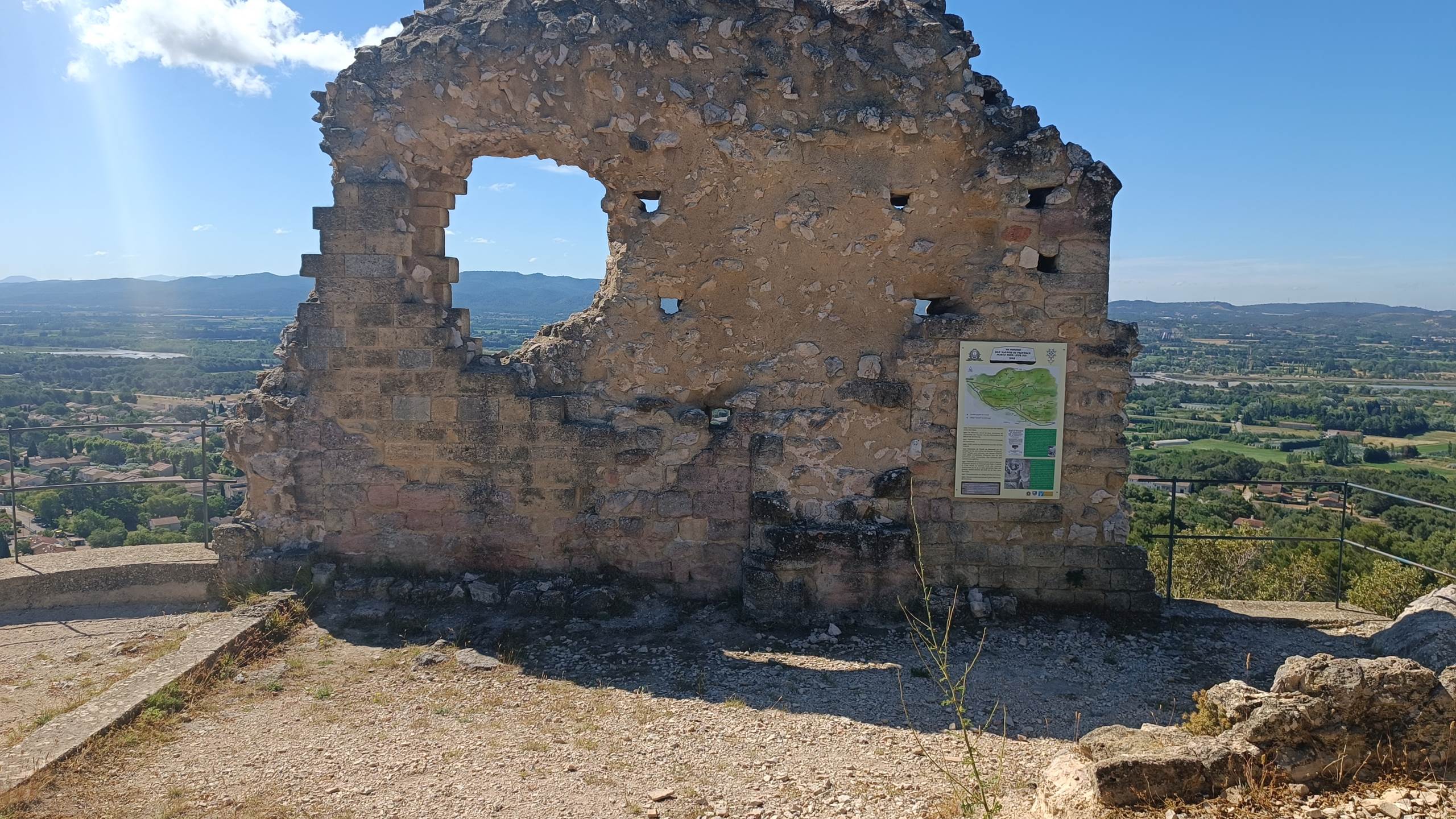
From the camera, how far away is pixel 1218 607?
6.83 metres

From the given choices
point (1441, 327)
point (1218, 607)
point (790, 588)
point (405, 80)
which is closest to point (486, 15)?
point (405, 80)

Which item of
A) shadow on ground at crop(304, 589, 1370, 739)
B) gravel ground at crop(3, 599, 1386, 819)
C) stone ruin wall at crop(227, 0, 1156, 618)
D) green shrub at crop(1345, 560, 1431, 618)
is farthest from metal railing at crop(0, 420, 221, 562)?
green shrub at crop(1345, 560, 1431, 618)

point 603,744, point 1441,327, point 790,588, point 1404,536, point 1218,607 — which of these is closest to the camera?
point 603,744

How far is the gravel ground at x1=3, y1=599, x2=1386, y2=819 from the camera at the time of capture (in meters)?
3.87

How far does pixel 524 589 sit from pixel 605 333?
6.76ft

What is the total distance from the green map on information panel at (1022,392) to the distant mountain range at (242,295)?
1943 centimetres

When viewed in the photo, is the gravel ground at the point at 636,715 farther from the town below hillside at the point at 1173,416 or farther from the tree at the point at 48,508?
the tree at the point at 48,508

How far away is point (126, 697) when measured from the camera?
4.68m

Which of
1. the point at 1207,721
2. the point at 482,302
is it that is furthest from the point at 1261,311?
the point at 1207,721

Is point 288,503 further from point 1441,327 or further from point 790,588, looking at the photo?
point 1441,327

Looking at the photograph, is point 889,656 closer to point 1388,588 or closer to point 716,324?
point 716,324

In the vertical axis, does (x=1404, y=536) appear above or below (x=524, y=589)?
below

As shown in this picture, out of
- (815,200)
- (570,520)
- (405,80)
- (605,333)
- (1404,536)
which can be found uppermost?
(405,80)

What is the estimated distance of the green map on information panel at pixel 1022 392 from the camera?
6441 mm
